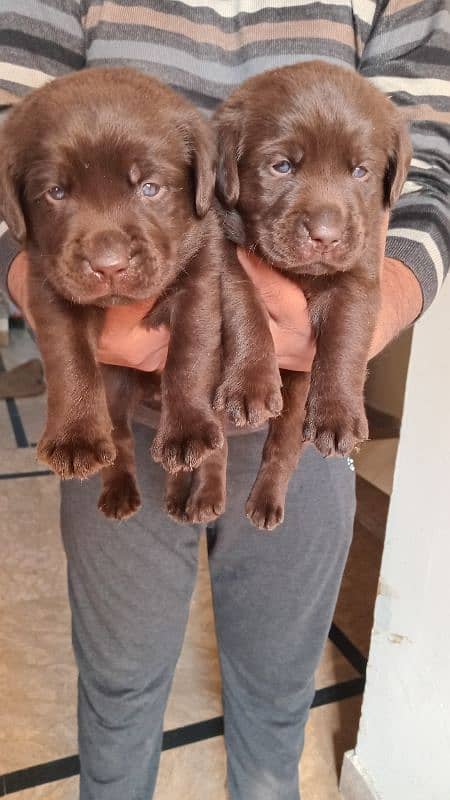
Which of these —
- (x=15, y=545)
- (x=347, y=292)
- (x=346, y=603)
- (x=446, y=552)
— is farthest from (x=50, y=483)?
(x=347, y=292)

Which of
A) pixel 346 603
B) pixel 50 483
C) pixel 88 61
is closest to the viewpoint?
pixel 88 61

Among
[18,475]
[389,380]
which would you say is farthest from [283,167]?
[18,475]

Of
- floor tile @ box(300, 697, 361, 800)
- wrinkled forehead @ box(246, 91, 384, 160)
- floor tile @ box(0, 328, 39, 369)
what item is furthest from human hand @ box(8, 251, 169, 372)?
floor tile @ box(0, 328, 39, 369)

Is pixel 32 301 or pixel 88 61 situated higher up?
pixel 88 61

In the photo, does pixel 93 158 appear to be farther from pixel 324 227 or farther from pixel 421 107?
pixel 421 107

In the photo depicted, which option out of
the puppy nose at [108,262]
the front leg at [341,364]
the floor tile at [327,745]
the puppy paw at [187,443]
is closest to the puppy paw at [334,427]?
the front leg at [341,364]

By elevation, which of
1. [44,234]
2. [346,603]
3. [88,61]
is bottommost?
[346,603]

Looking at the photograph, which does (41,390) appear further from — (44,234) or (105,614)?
(44,234)
